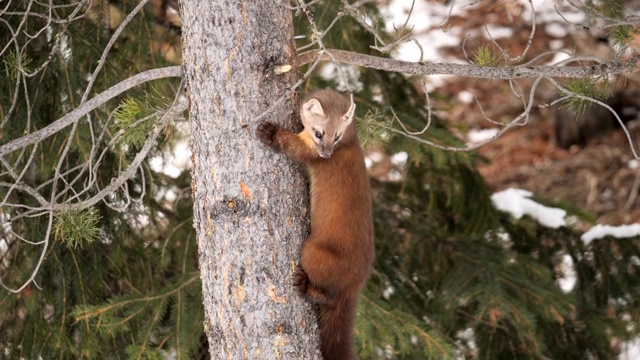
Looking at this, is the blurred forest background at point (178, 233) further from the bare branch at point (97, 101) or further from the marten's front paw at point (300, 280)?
the marten's front paw at point (300, 280)

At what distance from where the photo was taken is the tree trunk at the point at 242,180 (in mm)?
3123

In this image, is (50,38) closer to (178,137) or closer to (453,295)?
(178,137)

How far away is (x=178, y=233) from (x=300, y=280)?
2.19 m

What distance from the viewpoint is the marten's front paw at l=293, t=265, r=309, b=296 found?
3234mm

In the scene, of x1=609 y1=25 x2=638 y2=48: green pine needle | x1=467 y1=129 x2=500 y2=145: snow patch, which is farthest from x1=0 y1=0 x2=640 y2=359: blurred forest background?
x1=467 y1=129 x2=500 y2=145: snow patch

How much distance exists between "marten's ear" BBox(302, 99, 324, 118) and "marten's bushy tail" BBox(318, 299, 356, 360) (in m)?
0.79

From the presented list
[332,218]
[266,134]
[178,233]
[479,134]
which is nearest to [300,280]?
[332,218]

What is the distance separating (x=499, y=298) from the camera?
16.2 feet

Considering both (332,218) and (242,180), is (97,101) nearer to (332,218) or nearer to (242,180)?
(242,180)

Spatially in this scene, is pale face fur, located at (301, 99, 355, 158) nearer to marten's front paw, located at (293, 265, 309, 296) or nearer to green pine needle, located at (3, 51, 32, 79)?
marten's front paw, located at (293, 265, 309, 296)

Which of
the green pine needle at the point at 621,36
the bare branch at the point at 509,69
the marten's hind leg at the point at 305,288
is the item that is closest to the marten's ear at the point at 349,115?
the bare branch at the point at 509,69

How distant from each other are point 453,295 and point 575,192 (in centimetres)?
613

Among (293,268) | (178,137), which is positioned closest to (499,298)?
(293,268)

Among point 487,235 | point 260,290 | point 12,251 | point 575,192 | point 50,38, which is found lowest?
point 575,192
